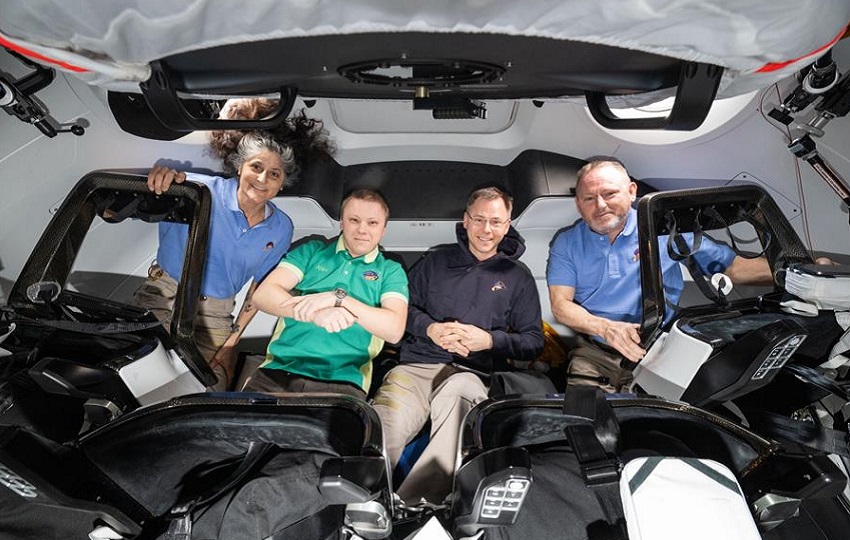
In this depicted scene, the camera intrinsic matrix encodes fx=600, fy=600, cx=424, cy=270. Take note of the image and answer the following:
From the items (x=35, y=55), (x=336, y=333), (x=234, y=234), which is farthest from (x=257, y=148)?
(x=35, y=55)

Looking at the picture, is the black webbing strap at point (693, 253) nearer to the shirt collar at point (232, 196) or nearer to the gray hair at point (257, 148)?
the gray hair at point (257, 148)

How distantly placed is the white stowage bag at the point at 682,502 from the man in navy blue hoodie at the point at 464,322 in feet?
3.88

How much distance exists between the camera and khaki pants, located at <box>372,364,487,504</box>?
227 centimetres

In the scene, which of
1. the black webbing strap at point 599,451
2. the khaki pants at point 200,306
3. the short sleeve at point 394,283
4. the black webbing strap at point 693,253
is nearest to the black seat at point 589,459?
the black webbing strap at point 599,451

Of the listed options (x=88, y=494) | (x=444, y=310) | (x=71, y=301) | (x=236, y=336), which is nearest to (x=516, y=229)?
(x=444, y=310)

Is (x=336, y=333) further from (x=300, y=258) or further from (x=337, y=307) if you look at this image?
(x=300, y=258)

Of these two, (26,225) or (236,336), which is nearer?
(26,225)

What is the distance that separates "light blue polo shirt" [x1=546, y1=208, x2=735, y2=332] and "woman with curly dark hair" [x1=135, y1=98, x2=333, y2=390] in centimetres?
145

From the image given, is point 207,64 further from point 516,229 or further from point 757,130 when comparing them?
point 757,130

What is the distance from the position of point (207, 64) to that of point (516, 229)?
87.6 inches

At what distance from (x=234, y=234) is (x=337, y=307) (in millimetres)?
739

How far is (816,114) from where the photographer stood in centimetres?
261

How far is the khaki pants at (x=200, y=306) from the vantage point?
302 cm

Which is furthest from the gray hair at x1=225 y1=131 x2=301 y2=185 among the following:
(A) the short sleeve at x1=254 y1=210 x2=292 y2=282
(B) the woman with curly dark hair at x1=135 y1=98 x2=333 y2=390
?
(A) the short sleeve at x1=254 y1=210 x2=292 y2=282
